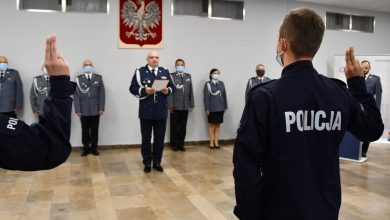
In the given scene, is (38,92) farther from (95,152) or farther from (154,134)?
(154,134)

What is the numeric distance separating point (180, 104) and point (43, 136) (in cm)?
590

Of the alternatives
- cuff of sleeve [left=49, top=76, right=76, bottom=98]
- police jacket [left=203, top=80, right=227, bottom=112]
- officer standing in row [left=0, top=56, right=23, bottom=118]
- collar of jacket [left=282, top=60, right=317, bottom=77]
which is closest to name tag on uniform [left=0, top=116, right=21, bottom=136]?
cuff of sleeve [left=49, top=76, right=76, bottom=98]

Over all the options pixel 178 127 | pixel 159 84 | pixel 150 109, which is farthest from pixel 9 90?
pixel 178 127

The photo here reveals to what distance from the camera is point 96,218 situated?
3.39 m

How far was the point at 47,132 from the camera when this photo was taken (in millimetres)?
980

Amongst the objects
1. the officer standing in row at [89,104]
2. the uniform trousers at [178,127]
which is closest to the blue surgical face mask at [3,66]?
the officer standing in row at [89,104]

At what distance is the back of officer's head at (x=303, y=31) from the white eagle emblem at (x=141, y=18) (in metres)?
5.83

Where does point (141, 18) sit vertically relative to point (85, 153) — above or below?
above

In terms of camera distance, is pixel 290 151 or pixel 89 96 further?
pixel 89 96

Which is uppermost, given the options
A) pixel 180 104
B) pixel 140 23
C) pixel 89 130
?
pixel 140 23

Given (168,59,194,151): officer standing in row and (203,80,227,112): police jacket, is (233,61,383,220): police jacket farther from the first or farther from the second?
(203,80,227,112): police jacket

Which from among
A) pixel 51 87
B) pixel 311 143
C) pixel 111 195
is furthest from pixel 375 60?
pixel 51 87

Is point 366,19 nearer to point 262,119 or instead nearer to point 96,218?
point 96,218

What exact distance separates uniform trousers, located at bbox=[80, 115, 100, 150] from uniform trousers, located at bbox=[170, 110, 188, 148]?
56.0 inches
